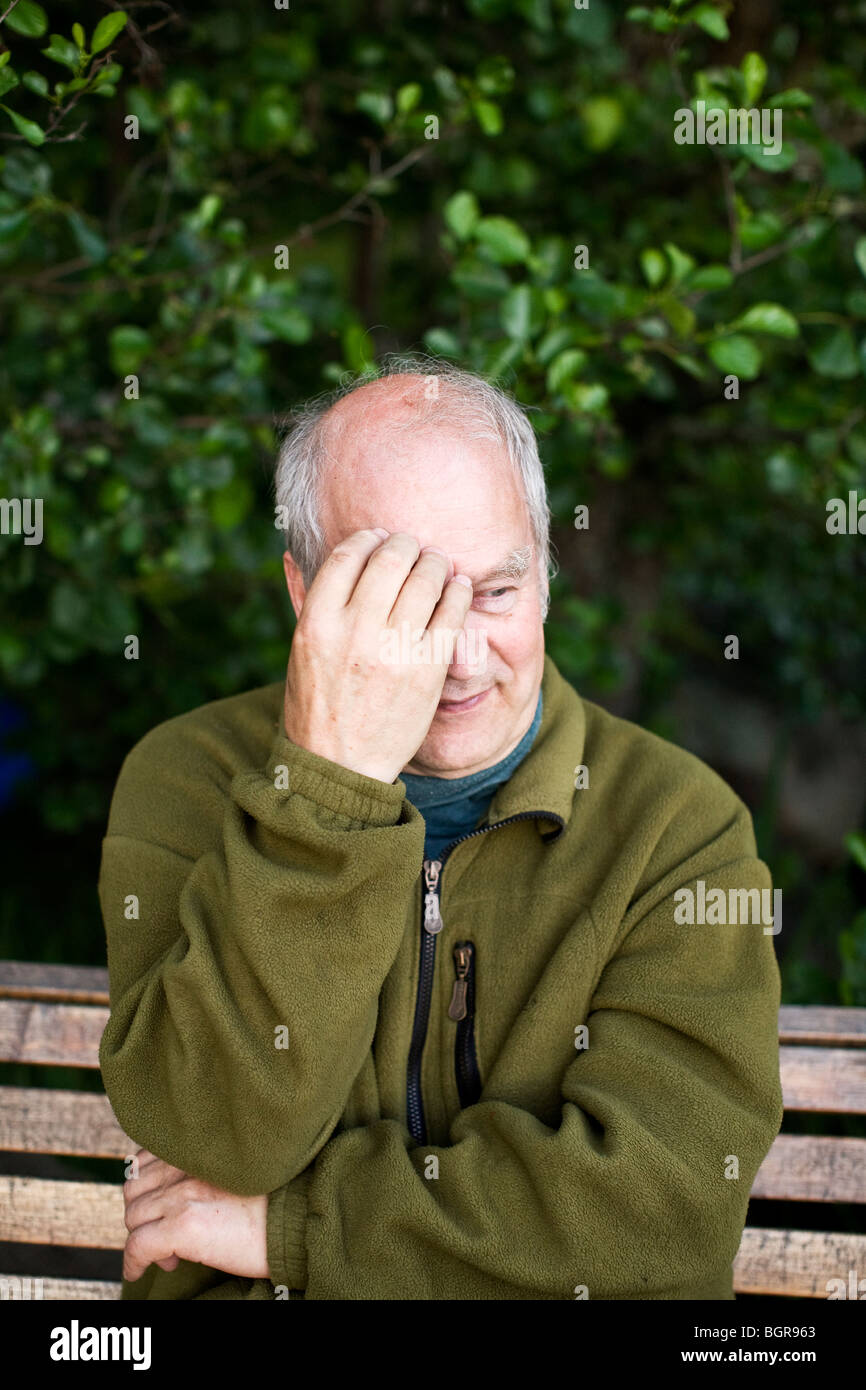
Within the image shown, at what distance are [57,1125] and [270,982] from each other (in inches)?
34.7

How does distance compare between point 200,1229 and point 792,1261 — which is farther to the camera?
point 792,1261

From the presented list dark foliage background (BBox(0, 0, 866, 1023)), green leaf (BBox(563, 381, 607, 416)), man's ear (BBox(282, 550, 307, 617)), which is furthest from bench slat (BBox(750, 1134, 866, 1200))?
green leaf (BBox(563, 381, 607, 416))

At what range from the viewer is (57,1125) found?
205cm

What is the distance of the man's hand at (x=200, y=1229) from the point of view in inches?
61.5

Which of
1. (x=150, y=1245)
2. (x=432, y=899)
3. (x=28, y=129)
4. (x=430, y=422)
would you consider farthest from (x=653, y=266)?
(x=150, y=1245)

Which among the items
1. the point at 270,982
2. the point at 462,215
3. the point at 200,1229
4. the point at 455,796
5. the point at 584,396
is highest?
the point at 462,215

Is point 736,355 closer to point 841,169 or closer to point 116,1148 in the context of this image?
point 841,169

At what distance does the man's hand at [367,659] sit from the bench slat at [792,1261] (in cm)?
110

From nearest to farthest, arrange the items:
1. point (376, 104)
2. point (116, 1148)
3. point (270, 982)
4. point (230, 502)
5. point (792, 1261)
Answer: point (270, 982) < point (792, 1261) < point (116, 1148) < point (376, 104) < point (230, 502)

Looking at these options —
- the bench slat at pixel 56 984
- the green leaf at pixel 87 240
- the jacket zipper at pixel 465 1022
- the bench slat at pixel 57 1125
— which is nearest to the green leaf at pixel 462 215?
the green leaf at pixel 87 240

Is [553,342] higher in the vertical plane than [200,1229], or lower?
higher

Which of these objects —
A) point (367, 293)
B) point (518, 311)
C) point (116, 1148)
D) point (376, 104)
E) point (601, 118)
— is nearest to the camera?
point (116, 1148)
